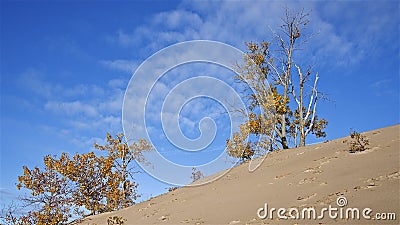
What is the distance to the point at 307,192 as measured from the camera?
34.4 ft

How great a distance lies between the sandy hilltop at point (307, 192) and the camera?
805 cm

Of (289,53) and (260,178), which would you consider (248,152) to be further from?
(260,178)

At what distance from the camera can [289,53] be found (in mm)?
28500

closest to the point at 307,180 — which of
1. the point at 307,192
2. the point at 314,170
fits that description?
the point at 314,170

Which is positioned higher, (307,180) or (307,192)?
(307,180)

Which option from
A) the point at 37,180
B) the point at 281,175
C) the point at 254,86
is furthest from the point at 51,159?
the point at 281,175

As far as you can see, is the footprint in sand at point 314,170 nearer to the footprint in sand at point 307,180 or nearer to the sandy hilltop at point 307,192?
the sandy hilltop at point 307,192

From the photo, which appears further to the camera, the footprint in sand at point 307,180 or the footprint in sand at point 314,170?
the footprint in sand at point 314,170

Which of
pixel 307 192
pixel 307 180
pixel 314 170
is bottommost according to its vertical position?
pixel 307 192

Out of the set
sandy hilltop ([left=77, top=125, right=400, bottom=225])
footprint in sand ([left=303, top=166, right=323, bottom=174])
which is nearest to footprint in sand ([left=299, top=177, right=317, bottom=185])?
sandy hilltop ([left=77, top=125, right=400, bottom=225])

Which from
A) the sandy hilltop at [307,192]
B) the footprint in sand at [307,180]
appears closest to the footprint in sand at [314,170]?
the sandy hilltop at [307,192]

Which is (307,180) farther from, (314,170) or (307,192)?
(307,192)

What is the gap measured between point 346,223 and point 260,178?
7926 millimetres

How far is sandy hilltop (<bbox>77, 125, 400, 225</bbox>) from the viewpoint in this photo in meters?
8.05
